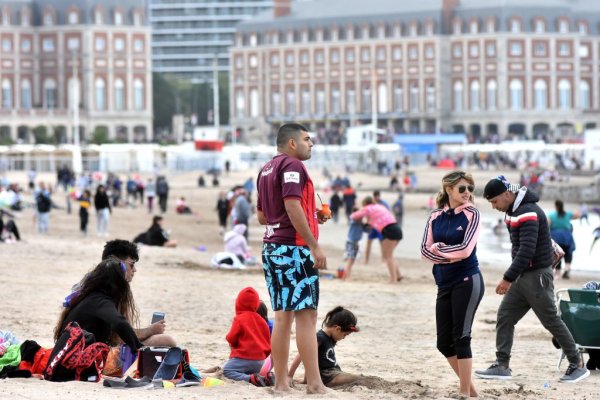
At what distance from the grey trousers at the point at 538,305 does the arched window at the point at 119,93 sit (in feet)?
330

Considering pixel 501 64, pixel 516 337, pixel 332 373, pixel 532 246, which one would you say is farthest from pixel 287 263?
pixel 501 64

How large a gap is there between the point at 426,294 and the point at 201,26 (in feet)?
527

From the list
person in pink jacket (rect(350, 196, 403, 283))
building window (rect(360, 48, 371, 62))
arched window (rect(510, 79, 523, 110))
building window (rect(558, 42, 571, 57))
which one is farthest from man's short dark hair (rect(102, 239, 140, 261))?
building window (rect(558, 42, 571, 57))

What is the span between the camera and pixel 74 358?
951 centimetres

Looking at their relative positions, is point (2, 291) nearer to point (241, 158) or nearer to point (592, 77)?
point (241, 158)

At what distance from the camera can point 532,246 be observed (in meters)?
10.7

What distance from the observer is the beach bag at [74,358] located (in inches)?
374

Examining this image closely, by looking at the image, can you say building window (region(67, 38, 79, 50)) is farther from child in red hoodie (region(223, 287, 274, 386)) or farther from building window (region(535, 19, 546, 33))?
child in red hoodie (region(223, 287, 274, 386))

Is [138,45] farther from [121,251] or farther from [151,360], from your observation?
[151,360]

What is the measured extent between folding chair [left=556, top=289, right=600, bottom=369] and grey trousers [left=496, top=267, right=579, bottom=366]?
0.72ft

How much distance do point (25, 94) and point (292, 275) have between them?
4088 inches

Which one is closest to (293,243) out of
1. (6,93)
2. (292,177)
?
(292,177)

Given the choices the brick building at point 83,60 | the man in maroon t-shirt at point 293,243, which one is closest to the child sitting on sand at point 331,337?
the man in maroon t-shirt at point 293,243

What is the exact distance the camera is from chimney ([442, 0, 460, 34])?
118 m
